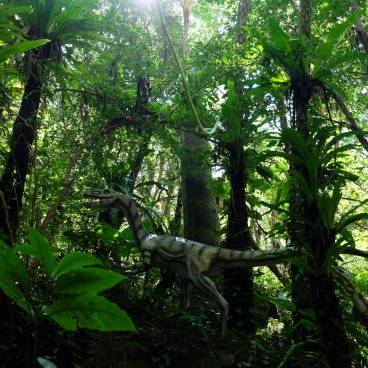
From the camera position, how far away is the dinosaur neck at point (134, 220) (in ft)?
13.5

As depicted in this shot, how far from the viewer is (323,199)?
2.67 m

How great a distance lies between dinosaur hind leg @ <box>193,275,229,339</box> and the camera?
350 centimetres

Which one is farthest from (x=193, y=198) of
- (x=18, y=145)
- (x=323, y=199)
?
(x=323, y=199)

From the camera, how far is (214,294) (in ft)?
11.9

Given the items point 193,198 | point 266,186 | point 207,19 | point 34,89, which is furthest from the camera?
point 207,19

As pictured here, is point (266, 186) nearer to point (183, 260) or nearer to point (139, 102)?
point (183, 260)

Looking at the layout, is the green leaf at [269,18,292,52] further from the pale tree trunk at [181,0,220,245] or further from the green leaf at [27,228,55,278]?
the green leaf at [27,228,55,278]

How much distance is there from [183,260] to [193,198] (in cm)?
248

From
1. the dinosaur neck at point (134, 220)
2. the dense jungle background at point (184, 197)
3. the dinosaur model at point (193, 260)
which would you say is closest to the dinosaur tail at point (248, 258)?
the dinosaur model at point (193, 260)

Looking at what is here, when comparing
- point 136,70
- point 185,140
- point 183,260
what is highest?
point 136,70

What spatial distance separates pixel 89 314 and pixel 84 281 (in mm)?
151

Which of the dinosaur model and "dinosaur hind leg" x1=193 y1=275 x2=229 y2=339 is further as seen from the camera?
the dinosaur model

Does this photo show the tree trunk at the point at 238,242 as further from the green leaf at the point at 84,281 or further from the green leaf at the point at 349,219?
the green leaf at the point at 84,281

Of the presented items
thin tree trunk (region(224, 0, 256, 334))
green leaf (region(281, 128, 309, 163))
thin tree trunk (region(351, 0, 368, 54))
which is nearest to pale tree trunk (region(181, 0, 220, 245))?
thin tree trunk (region(224, 0, 256, 334))
